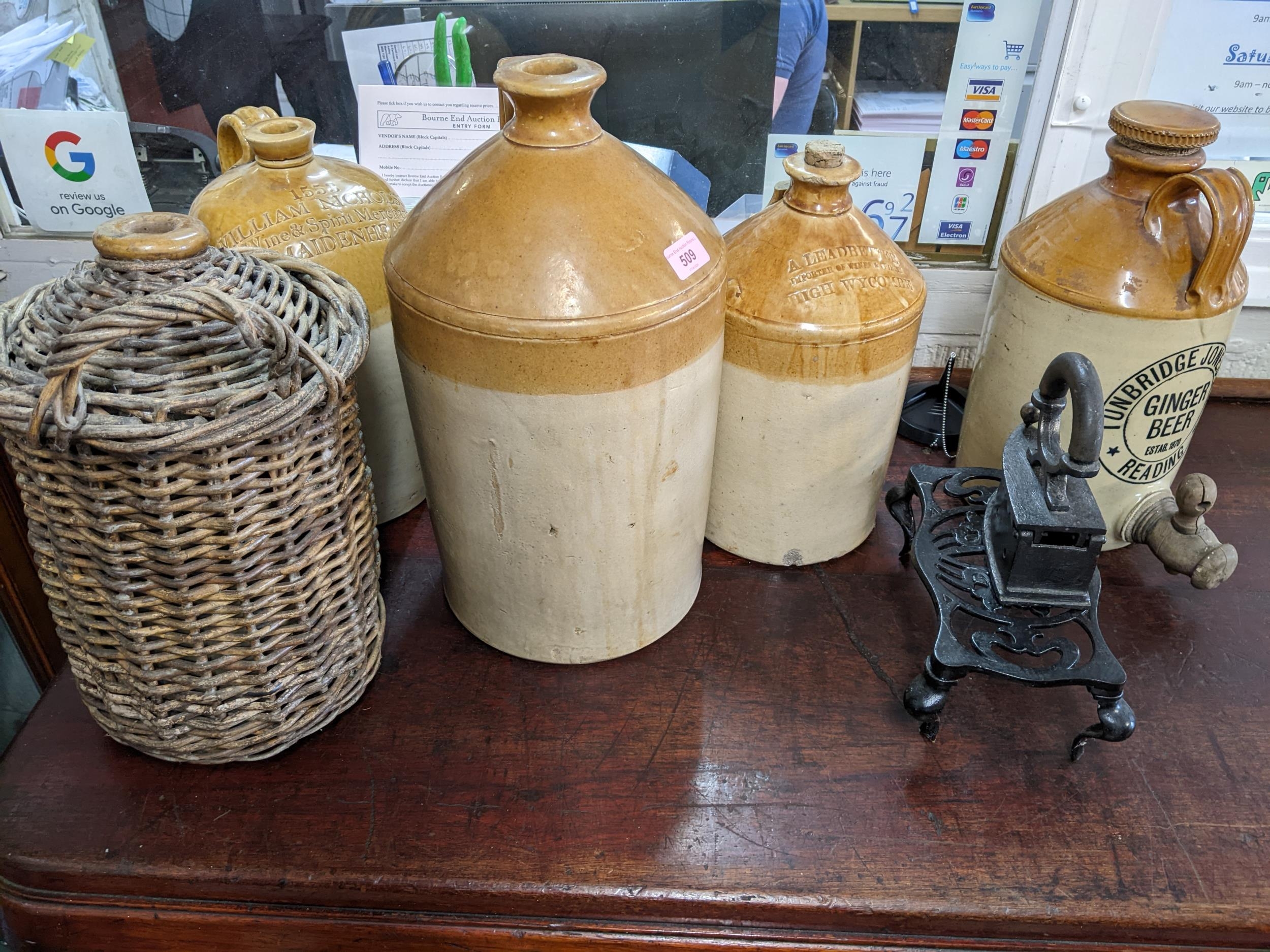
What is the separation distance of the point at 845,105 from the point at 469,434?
710mm

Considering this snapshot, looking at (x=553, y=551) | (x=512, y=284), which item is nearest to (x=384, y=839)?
(x=553, y=551)

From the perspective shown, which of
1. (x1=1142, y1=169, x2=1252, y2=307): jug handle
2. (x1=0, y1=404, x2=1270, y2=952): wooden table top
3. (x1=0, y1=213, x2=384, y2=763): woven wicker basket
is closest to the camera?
(x1=0, y1=213, x2=384, y2=763): woven wicker basket

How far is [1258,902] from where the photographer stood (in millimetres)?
746

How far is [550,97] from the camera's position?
72 cm

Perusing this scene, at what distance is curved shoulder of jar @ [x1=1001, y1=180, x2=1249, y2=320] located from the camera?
0.91 m

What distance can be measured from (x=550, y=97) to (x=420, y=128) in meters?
0.52

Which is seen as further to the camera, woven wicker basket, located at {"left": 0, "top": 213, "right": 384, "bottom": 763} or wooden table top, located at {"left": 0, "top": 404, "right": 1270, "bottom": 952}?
wooden table top, located at {"left": 0, "top": 404, "right": 1270, "bottom": 952}

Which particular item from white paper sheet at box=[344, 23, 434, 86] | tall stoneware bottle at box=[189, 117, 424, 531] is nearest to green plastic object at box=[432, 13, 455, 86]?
white paper sheet at box=[344, 23, 434, 86]

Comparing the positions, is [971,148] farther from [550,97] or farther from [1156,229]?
[550,97]

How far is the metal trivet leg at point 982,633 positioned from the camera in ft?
2.66

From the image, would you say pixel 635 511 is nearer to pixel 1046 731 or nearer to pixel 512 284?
pixel 512 284

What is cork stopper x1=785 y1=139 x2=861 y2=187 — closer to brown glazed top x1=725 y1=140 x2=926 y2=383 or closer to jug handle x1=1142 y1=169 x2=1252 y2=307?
brown glazed top x1=725 y1=140 x2=926 y2=383

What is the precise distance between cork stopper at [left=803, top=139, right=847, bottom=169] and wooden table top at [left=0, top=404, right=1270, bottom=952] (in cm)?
46

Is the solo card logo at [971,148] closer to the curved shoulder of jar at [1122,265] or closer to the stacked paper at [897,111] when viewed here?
the stacked paper at [897,111]
